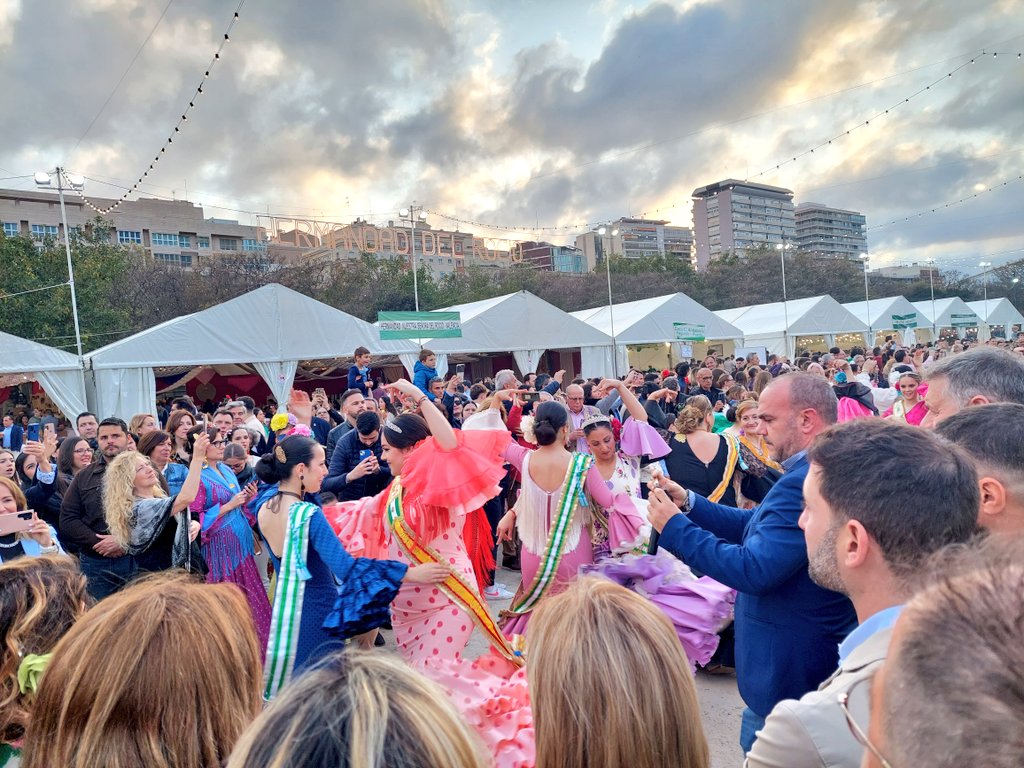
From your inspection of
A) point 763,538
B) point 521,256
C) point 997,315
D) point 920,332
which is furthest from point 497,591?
point 521,256

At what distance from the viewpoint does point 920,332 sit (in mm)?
33094

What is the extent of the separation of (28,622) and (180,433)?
4408 mm

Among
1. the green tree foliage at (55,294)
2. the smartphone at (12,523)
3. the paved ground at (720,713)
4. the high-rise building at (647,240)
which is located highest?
the high-rise building at (647,240)

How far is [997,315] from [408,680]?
44.9m

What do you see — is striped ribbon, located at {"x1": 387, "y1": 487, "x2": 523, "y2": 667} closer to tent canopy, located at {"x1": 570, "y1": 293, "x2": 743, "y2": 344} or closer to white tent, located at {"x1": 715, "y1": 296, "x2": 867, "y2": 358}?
tent canopy, located at {"x1": 570, "y1": 293, "x2": 743, "y2": 344}

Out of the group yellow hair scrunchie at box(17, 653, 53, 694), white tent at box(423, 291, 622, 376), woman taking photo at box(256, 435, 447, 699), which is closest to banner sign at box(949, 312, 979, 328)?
white tent at box(423, 291, 622, 376)

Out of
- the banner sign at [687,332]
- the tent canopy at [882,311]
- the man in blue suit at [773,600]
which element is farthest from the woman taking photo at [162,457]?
the tent canopy at [882,311]

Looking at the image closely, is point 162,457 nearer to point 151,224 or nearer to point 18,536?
point 18,536

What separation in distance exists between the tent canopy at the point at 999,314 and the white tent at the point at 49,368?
136 feet

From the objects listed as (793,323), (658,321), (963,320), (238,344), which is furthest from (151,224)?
(963,320)

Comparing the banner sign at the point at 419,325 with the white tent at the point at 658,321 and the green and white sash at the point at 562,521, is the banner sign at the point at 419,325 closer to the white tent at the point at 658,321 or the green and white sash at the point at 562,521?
the white tent at the point at 658,321

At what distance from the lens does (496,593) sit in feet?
17.0

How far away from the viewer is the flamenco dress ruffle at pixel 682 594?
3697mm

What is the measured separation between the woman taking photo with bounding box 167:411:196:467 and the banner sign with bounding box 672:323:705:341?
1642cm
